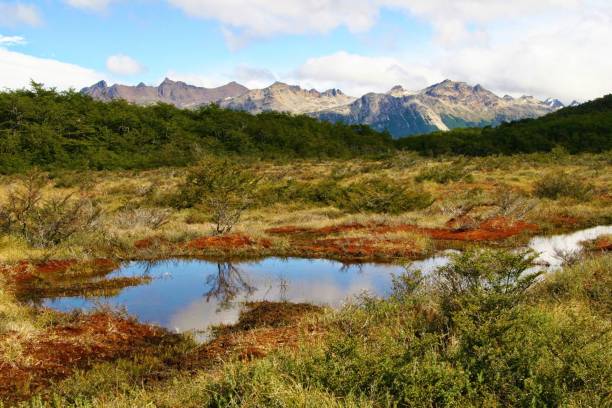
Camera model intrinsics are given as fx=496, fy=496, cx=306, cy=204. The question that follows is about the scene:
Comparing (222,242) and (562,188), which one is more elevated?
(562,188)

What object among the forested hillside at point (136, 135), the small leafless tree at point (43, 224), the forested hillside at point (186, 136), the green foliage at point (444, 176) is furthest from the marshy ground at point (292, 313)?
the forested hillside at point (186, 136)

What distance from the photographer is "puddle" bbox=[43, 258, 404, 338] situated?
10.4m

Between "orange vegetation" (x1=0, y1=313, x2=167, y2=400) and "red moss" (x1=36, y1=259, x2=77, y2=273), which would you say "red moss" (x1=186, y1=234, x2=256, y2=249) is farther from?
"orange vegetation" (x1=0, y1=313, x2=167, y2=400)

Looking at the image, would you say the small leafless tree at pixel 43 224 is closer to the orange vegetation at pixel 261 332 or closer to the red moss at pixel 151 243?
the red moss at pixel 151 243

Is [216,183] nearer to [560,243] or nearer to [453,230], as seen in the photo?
[453,230]

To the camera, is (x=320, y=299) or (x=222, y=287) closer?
(x=320, y=299)

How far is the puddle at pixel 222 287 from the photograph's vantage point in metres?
10.4

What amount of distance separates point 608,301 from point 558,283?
1.32 metres

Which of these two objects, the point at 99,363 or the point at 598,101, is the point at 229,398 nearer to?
the point at 99,363

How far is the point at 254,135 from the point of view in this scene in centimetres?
7494

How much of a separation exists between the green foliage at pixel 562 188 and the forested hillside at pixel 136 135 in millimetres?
35220

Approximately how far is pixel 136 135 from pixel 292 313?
58712 mm

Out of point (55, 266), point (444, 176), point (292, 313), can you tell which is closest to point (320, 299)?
point (292, 313)

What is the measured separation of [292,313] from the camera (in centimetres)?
995
